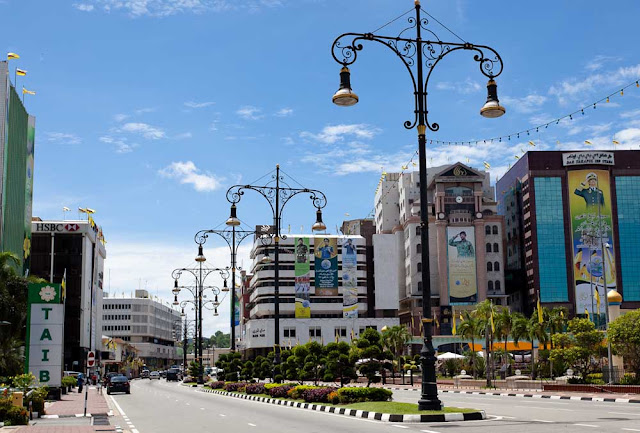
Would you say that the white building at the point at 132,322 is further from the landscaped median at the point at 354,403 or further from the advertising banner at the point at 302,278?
the landscaped median at the point at 354,403

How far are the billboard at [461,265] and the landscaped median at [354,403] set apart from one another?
84.0 m

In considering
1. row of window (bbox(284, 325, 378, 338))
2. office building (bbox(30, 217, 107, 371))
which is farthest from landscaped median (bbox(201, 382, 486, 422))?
row of window (bbox(284, 325, 378, 338))

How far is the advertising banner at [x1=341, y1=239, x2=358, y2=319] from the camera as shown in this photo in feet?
422

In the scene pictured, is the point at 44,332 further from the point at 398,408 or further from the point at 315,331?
the point at 315,331

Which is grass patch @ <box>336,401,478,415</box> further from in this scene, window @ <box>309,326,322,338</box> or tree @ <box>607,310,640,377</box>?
window @ <box>309,326,322,338</box>

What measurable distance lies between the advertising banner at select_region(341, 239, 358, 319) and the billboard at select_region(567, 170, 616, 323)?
36125 mm

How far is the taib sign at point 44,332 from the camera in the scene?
102 ft

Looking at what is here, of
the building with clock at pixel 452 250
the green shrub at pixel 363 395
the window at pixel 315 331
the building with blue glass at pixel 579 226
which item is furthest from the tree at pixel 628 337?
the window at pixel 315 331

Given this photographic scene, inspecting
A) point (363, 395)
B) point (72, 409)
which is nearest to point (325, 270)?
point (72, 409)

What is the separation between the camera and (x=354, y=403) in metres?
25.7

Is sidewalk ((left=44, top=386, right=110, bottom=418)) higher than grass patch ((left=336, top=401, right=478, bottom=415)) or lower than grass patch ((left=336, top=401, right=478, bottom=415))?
lower

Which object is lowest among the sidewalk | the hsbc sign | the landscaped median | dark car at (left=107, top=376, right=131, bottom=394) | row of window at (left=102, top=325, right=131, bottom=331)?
dark car at (left=107, top=376, right=131, bottom=394)

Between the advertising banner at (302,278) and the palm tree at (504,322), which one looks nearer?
the palm tree at (504,322)

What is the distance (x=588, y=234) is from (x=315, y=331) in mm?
47610
